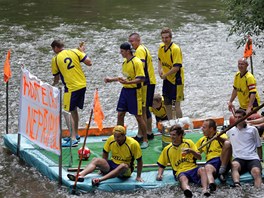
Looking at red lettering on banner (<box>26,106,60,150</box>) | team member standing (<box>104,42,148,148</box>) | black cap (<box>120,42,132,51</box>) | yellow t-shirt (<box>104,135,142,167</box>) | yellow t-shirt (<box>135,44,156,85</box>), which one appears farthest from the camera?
yellow t-shirt (<box>135,44,156,85</box>)

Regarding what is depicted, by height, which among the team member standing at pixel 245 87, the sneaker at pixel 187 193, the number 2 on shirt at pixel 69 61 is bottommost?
the sneaker at pixel 187 193

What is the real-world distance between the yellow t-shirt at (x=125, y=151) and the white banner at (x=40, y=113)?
858 mm

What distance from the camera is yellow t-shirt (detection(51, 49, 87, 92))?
12.4 metres

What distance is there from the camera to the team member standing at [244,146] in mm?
11047

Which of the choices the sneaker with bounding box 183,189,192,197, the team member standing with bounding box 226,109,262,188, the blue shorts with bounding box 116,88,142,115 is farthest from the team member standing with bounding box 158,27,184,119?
the sneaker with bounding box 183,189,192,197

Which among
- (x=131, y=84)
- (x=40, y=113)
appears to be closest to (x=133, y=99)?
(x=131, y=84)

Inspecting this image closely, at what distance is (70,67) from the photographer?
1238 centimetres

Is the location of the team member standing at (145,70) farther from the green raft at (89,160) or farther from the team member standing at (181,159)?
the team member standing at (181,159)

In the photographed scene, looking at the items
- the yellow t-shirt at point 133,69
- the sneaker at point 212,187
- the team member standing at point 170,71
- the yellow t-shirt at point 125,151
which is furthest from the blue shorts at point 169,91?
the sneaker at point 212,187

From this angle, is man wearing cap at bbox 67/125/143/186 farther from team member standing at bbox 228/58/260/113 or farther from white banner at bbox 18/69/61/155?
team member standing at bbox 228/58/260/113

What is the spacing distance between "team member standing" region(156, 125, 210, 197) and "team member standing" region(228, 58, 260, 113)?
2.04 m

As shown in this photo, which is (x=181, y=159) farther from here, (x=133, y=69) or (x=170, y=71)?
(x=170, y=71)

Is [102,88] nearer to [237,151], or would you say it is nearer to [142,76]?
[142,76]

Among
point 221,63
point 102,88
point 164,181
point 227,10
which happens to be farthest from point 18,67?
point 164,181
